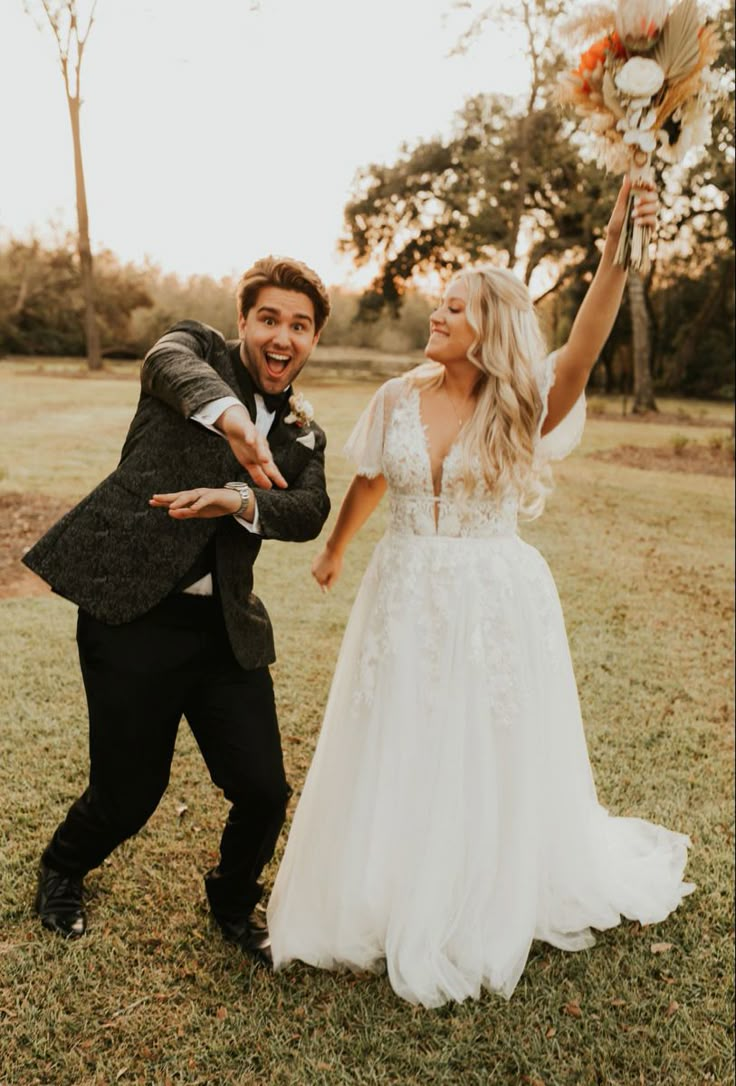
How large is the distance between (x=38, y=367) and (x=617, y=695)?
29.9 ft

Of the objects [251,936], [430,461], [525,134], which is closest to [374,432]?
[430,461]

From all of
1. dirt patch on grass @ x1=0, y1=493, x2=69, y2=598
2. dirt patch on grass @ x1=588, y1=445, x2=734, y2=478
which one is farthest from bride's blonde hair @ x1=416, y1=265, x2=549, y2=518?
dirt patch on grass @ x1=588, y1=445, x2=734, y2=478

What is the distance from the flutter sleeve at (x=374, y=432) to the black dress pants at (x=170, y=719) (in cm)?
72

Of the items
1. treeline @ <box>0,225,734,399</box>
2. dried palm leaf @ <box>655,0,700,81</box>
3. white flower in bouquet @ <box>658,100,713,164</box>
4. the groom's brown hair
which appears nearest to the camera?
dried palm leaf @ <box>655,0,700,81</box>

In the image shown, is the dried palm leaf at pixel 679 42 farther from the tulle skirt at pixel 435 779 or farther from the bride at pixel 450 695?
the tulle skirt at pixel 435 779

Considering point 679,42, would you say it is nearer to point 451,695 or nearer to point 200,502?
point 200,502

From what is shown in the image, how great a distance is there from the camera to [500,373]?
257cm

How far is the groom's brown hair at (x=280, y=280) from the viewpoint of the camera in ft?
7.71

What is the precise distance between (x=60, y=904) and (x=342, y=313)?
23664 millimetres

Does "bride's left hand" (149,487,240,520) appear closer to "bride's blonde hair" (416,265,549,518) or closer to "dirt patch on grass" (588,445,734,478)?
"bride's blonde hair" (416,265,549,518)

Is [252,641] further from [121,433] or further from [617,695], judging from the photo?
[121,433]

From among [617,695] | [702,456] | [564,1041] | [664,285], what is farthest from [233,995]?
[664,285]

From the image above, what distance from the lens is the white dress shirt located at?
2.03 m

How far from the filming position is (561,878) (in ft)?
9.59
